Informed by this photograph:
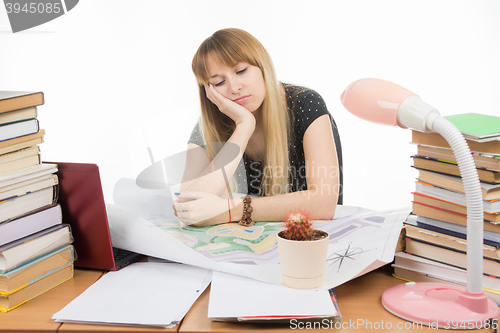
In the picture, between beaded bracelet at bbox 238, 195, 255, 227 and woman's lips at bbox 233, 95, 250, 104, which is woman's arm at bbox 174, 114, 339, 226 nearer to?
beaded bracelet at bbox 238, 195, 255, 227

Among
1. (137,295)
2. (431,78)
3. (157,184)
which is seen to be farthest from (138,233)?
(431,78)

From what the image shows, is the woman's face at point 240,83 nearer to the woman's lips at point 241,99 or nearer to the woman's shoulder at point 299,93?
the woman's lips at point 241,99

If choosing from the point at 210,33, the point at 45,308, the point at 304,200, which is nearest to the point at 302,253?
the point at 45,308

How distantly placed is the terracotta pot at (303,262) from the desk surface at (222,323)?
0.05 m

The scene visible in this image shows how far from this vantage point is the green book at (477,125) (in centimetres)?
57

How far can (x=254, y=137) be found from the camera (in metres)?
1.62

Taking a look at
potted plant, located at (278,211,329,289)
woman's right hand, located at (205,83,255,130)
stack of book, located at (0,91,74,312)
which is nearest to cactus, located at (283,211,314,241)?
potted plant, located at (278,211,329,289)

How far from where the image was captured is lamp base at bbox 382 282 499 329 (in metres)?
0.50

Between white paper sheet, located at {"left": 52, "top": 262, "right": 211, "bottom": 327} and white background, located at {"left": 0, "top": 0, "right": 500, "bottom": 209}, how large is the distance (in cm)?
162

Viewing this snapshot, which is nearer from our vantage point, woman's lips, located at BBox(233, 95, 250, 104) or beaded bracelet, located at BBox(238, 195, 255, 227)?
beaded bracelet, located at BBox(238, 195, 255, 227)

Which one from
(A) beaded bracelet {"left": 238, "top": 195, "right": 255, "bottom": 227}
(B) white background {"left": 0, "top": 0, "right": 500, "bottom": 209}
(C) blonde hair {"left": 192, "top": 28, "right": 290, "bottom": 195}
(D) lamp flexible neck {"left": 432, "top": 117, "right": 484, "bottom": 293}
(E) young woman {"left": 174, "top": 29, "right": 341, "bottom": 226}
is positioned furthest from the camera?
(B) white background {"left": 0, "top": 0, "right": 500, "bottom": 209}

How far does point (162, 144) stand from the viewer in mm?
1452

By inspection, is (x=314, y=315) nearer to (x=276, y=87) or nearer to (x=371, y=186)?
(x=276, y=87)

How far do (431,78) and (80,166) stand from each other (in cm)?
220
